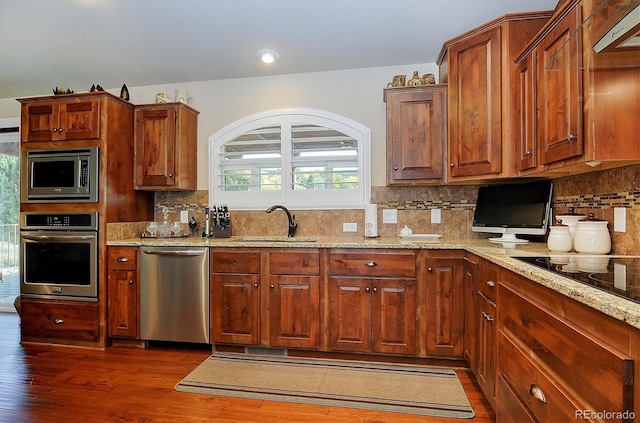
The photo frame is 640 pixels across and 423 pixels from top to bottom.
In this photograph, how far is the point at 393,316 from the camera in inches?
100

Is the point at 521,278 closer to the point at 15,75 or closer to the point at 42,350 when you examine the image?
the point at 42,350

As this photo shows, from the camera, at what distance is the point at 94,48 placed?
2.87m

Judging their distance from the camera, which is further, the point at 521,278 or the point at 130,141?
the point at 130,141

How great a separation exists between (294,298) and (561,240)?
1782 mm

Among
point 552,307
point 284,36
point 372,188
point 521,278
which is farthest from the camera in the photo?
point 372,188

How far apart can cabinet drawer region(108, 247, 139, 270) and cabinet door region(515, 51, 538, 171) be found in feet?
9.69

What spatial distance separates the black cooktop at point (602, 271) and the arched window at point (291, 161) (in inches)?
71.6

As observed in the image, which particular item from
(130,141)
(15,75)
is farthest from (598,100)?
(15,75)

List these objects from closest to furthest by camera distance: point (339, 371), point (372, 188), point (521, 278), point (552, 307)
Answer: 1. point (552, 307)
2. point (521, 278)
3. point (339, 371)
4. point (372, 188)

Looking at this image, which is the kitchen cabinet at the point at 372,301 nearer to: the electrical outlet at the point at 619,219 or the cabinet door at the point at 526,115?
the cabinet door at the point at 526,115

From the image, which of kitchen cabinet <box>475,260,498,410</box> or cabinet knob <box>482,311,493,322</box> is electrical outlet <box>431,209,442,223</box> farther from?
cabinet knob <box>482,311,493,322</box>

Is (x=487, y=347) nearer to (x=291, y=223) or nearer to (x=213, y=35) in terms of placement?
(x=291, y=223)

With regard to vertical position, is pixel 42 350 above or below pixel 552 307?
below

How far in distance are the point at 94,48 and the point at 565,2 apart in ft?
10.8
